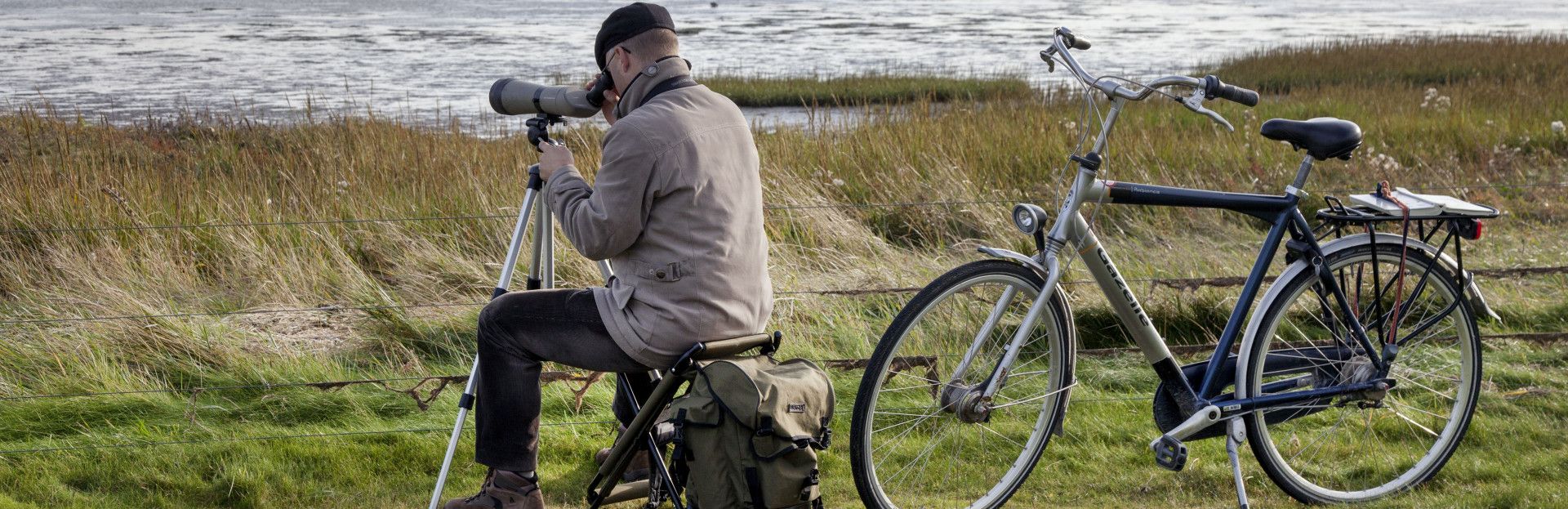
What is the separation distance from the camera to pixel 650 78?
268cm

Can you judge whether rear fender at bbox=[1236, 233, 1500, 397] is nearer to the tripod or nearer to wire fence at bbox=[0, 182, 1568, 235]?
wire fence at bbox=[0, 182, 1568, 235]

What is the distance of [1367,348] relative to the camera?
10.4 ft

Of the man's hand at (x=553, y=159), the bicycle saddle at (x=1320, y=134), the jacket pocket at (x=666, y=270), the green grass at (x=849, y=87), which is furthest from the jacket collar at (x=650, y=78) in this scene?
the green grass at (x=849, y=87)

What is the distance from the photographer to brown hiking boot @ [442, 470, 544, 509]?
9.51 feet

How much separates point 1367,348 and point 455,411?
8.83 feet

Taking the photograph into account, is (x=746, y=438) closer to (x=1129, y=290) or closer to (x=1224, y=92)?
(x=1129, y=290)

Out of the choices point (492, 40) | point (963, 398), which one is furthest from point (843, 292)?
point (492, 40)

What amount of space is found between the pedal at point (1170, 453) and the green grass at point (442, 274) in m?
0.35

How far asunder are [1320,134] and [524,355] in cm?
193

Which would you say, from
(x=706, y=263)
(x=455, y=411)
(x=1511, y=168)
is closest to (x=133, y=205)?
(x=455, y=411)

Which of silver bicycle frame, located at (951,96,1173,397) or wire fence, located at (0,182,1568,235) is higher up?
silver bicycle frame, located at (951,96,1173,397)

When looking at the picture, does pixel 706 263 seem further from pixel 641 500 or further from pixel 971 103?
pixel 971 103

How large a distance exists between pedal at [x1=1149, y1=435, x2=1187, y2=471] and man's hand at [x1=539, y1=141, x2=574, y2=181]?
1.55m

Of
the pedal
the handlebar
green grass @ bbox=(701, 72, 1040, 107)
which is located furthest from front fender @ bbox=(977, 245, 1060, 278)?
green grass @ bbox=(701, 72, 1040, 107)
